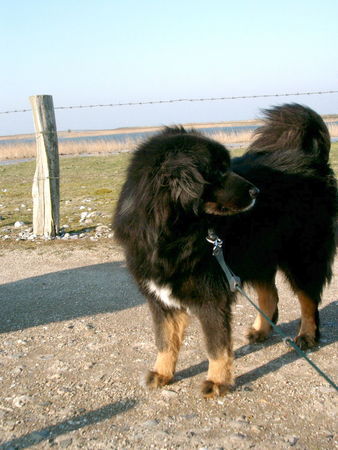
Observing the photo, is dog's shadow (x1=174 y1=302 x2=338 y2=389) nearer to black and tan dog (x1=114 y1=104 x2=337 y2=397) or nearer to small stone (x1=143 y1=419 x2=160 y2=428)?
black and tan dog (x1=114 y1=104 x2=337 y2=397)

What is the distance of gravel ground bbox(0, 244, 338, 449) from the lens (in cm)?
270

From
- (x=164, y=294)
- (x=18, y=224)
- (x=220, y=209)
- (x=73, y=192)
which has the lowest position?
(x=73, y=192)

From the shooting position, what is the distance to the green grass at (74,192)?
902 cm

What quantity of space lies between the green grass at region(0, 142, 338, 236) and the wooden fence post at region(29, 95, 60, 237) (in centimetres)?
51

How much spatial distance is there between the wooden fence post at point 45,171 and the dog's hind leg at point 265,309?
4.44m

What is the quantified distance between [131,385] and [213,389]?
23.2 inches

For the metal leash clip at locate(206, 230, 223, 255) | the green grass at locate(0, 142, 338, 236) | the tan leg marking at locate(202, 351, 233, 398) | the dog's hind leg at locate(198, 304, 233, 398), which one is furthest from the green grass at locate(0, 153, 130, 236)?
the tan leg marking at locate(202, 351, 233, 398)

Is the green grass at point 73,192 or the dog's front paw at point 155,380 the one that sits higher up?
the dog's front paw at point 155,380

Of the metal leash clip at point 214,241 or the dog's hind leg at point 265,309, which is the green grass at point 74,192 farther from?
the metal leash clip at point 214,241

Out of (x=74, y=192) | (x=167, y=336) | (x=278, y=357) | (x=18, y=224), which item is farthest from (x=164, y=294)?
(x=74, y=192)

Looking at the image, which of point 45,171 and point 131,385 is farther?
point 45,171

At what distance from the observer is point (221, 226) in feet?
10.7

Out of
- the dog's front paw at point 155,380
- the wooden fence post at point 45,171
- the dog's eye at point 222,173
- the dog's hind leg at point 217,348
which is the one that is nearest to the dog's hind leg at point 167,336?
the dog's front paw at point 155,380

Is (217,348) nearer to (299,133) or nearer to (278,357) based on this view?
(278,357)
